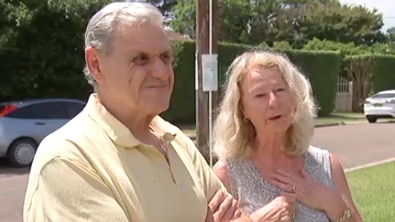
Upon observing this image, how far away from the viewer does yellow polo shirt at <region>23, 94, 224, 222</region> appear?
7.22 ft

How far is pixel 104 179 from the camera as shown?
2.29 m

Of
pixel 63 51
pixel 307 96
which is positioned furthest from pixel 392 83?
pixel 307 96

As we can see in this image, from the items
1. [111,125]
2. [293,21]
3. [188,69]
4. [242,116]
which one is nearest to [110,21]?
[111,125]

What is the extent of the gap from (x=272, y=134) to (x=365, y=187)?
7205 millimetres

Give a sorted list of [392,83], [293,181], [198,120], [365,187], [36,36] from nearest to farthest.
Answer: [293,181], [365,187], [198,120], [36,36], [392,83]

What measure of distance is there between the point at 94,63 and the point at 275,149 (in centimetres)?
138

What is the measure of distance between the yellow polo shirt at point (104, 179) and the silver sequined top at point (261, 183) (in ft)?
2.76

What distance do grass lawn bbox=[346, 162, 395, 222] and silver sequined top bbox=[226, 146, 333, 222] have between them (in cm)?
→ 431

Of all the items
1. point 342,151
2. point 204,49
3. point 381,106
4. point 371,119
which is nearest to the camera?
point 204,49

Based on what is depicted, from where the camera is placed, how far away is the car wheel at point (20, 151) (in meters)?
15.7

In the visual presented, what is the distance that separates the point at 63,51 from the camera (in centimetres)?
2016

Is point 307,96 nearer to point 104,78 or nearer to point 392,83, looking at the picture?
point 104,78

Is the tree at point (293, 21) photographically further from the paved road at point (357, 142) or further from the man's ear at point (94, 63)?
the man's ear at point (94, 63)

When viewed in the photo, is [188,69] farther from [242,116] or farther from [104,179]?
[104,179]
